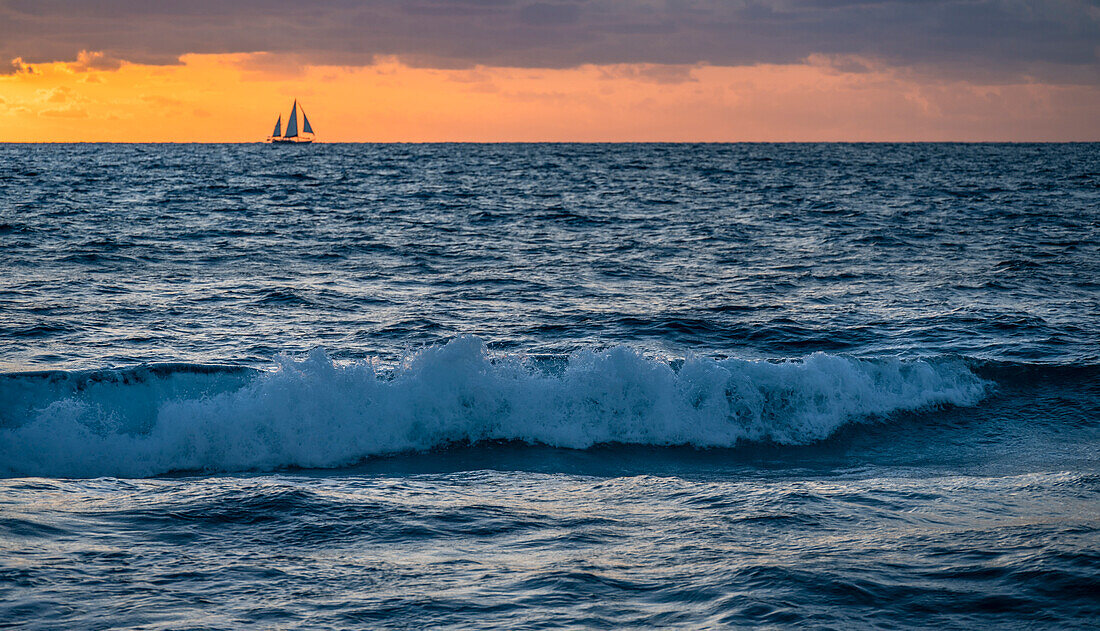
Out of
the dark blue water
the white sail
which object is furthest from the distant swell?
the white sail

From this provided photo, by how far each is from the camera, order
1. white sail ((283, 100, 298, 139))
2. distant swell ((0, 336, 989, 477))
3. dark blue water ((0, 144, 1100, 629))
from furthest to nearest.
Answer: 1. white sail ((283, 100, 298, 139))
2. distant swell ((0, 336, 989, 477))
3. dark blue water ((0, 144, 1100, 629))

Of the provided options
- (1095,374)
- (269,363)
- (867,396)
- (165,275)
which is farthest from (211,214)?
(1095,374)

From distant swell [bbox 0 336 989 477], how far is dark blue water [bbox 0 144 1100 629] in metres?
0.04

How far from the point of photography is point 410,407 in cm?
1003

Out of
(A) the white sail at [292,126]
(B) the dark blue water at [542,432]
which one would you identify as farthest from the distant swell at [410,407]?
(A) the white sail at [292,126]

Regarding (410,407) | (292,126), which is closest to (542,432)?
(410,407)

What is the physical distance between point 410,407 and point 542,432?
1.51 metres

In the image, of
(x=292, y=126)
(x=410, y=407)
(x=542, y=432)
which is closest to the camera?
(x=542, y=432)

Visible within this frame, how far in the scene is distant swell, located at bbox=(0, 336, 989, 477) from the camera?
9.22 meters

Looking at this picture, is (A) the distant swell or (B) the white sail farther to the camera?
(B) the white sail

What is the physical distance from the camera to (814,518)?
639 cm

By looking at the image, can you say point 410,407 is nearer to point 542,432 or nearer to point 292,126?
point 542,432

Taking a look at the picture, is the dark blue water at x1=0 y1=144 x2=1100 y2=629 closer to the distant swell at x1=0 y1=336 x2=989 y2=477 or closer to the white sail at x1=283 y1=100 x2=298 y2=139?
the distant swell at x1=0 y1=336 x2=989 y2=477

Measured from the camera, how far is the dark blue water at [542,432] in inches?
196
